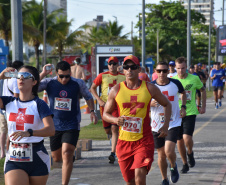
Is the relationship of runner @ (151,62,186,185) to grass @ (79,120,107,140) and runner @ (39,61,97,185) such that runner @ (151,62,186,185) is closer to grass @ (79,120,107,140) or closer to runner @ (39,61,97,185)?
runner @ (39,61,97,185)

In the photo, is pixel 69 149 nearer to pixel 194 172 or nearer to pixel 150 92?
pixel 150 92

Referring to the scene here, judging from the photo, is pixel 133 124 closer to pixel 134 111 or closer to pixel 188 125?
pixel 134 111

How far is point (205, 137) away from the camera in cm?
1341

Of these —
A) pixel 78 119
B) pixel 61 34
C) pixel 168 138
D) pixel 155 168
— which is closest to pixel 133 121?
pixel 78 119

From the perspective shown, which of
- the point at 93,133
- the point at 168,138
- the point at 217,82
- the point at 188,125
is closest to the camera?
the point at 168,138

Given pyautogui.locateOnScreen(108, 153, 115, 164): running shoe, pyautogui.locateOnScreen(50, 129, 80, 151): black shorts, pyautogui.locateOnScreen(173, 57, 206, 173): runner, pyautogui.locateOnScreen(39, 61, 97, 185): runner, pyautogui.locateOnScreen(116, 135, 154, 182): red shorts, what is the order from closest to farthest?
pyautogui.locateOnScreen(116, 135, 154, 182): red shorts, pyautogui.locateOnScreen(50, 129, 80, 151): black shorts, pyautogui.locateOnScreen(39, 61, 97, 185): runner, pyautogui.locateOnScreen(173, 57, 206, 173): runner, pyautogui.locateOnScreen(108, 153, 115, 164): running shoe

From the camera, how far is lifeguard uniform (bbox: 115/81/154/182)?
5.86 m

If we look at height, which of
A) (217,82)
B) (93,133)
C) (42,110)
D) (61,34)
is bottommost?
(93,133)

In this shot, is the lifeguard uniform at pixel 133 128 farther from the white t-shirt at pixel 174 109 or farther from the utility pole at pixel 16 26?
the utility pole at pixel 16 26

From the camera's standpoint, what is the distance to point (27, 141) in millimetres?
4875

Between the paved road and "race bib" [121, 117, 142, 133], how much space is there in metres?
2.23

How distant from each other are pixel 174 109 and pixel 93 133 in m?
6.28

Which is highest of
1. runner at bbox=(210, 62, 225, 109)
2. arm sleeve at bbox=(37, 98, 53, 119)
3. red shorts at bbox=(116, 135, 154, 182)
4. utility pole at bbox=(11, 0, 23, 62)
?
utility pole at bbox=(11, 0, 23, 62)

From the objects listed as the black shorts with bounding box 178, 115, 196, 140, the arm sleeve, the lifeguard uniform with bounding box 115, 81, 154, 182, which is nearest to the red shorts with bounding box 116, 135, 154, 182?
the lifeguard uniform with bounding box 115, 81, 154, 182
